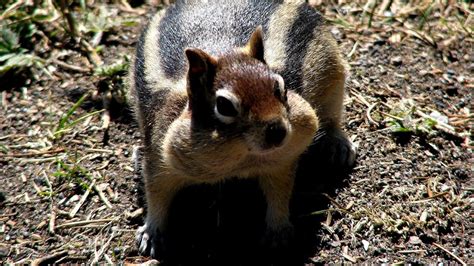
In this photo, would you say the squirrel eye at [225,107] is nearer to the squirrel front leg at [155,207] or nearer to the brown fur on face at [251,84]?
the brown fur on face at [251,84]

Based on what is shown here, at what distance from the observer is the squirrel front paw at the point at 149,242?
4465 mm

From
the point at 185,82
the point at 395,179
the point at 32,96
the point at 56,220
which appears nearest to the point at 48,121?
the point at 32,96

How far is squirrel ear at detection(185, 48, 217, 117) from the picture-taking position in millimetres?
3680

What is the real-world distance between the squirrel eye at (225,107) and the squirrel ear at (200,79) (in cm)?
11

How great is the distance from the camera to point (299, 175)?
4922 millimetres

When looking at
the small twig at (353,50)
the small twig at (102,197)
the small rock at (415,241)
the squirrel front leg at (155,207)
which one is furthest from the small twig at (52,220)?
the small twig at (353,50)

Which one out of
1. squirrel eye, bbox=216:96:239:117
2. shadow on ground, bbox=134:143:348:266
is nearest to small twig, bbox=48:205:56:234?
shadow on ground, bbox=134:143:348:266

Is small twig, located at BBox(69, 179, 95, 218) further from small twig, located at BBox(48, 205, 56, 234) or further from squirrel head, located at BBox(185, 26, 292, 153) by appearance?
squirrel head, located at BBox(185, 26, 292, 153)

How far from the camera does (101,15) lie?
21.0 feet

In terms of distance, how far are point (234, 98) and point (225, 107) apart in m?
0.08

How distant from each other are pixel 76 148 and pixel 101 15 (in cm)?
168

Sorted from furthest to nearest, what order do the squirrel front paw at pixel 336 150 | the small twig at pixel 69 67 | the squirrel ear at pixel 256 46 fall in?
the small twig at pixel 69 67
the squirrel front paw at pixel 336 150
the squirrel ear at pixel 256 46

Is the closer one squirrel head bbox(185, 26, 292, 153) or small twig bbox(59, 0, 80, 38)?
squirrel head bbox(185, 26, 292, 153)

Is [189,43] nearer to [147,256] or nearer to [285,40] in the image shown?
[285,40]
